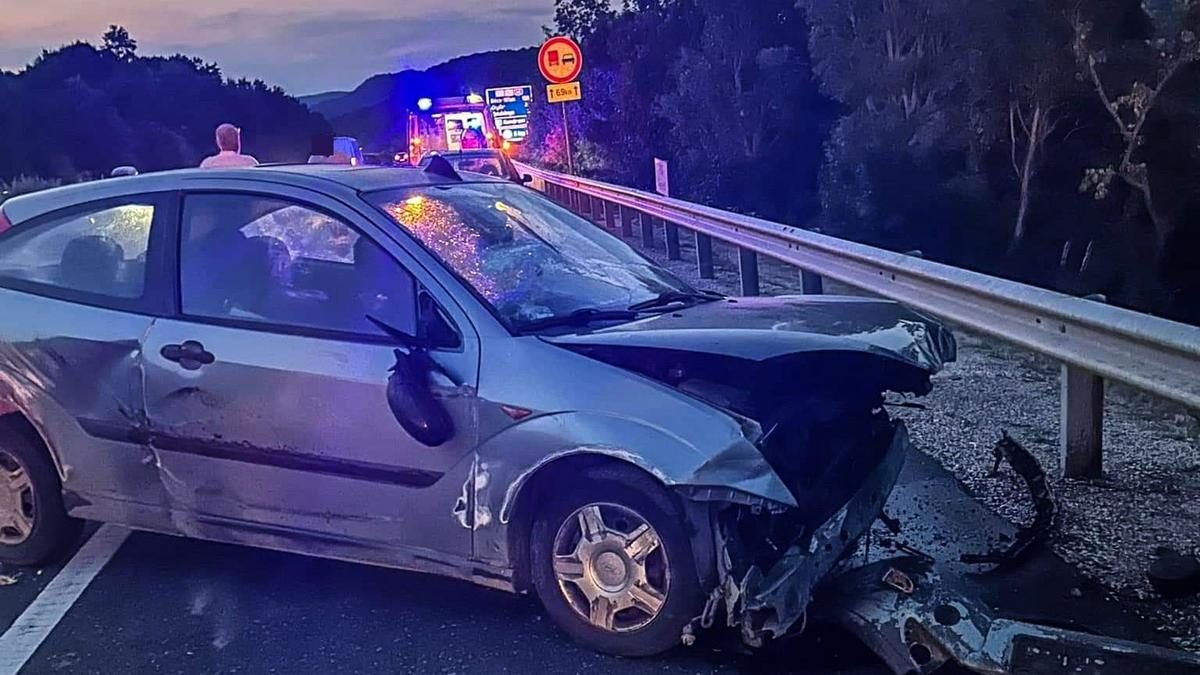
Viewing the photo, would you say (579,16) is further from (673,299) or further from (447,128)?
(673,299)

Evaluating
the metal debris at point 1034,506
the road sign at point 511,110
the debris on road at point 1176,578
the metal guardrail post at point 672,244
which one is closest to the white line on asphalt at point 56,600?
the metal debris at point 1034,506

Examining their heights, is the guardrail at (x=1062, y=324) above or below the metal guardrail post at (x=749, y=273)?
above

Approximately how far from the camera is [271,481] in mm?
4480

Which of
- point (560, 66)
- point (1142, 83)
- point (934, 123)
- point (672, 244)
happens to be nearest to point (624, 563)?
point (672, 244)

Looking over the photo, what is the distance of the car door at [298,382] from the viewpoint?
421 centimetres

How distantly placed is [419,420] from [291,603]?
0.97 metres

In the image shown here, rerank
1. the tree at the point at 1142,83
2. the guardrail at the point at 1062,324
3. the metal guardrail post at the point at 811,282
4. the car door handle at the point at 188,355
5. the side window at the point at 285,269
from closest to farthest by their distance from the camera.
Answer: the guardrail at the point at 1062,324 < the side window at the point at 285,269 < the car door handle at the point at 188,355 < the metal guardrail post at the point at 811,282 < the tree at the point at 1142,83

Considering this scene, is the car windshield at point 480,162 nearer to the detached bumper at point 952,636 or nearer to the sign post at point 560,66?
the sign post at point 560,66

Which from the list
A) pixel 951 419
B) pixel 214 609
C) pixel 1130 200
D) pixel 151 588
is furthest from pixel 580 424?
pixel 1130 200

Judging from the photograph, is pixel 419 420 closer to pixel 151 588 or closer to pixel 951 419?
pixel 151 588

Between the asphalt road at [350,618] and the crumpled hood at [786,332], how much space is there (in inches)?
31.7

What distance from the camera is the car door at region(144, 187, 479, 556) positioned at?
4215 mm

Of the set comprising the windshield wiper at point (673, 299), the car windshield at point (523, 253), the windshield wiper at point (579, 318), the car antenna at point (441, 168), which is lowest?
the windshield wiper at point (673, 299)

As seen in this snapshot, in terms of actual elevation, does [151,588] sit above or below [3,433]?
below
